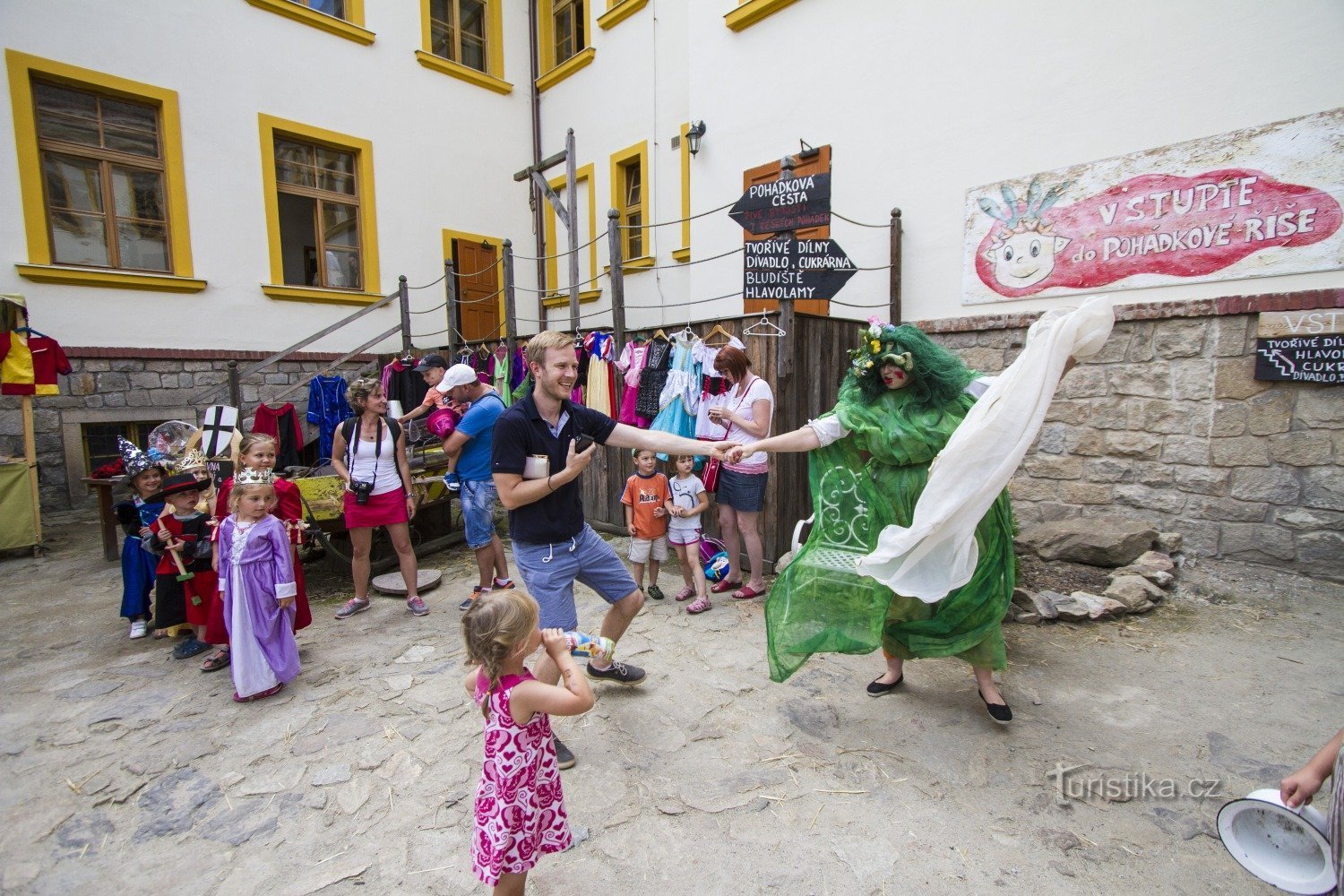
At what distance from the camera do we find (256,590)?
11.4 ft

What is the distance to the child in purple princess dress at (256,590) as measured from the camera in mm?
3422

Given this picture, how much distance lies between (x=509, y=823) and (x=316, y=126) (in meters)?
10.9

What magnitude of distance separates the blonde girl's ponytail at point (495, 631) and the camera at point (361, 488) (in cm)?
291

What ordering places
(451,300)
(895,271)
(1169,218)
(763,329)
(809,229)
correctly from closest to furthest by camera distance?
(1169,218)
(763,329)
(895,271)
(809,229)
(451,300)

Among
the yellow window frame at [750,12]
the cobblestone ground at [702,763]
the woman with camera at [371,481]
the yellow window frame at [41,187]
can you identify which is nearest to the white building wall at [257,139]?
the yellow window frame at [41,187]

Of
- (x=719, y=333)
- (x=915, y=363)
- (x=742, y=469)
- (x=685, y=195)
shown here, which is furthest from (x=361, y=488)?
(x=685, y=195)

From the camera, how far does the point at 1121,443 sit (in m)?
5.09

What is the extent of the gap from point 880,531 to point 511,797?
2.01 metres

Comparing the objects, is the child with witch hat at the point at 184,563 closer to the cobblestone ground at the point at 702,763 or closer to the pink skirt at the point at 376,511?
the cobblestone ground at the point at 702,763

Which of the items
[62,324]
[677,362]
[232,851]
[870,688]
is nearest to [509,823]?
[232,851]

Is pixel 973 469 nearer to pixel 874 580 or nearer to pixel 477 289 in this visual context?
pixel 874 580

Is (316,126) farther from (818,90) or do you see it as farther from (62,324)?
(818,90)

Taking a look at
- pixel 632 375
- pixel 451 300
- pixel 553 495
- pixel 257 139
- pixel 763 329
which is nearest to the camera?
pixel 553 495

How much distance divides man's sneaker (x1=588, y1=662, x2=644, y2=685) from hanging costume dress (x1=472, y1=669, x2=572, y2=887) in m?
→ 1.44
